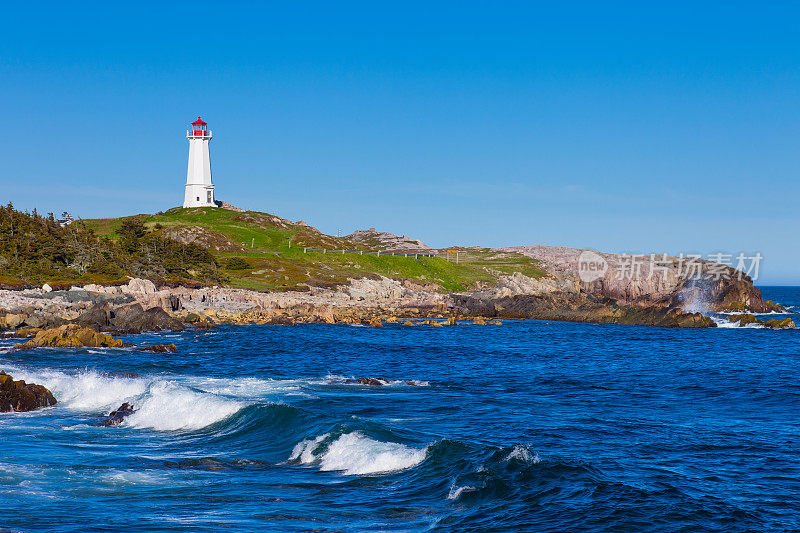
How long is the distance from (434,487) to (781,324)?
66.9 meters

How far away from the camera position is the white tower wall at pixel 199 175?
437ft

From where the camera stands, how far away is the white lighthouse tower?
132750mm

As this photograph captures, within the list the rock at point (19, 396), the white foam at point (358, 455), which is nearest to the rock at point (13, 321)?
the rock at point (19, 396)

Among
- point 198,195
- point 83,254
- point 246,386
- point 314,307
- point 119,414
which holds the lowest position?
point 119,414

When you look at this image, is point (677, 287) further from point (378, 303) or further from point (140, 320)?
point (140, 320)

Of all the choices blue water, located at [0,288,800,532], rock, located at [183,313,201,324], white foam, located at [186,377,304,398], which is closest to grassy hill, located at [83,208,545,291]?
rock, located at [183,313,201,324]

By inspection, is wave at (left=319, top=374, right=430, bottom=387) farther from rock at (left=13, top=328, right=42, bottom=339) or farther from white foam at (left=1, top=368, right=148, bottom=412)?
rock at (left=13, top=328, right=42, bottom=339)

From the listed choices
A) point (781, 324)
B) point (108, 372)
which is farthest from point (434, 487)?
point (781, 324)

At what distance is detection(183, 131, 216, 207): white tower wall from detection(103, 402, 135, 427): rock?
114358 millimetres

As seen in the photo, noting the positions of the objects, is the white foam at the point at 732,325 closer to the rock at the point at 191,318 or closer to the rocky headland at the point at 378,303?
the rocky headland at the point at 378,303

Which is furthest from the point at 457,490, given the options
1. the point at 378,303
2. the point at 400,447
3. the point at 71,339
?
the point at 378,303

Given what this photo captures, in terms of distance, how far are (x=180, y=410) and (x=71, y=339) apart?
898 inches

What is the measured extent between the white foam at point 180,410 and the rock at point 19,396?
3.66 m

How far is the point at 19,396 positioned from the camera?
2506 centimetres
